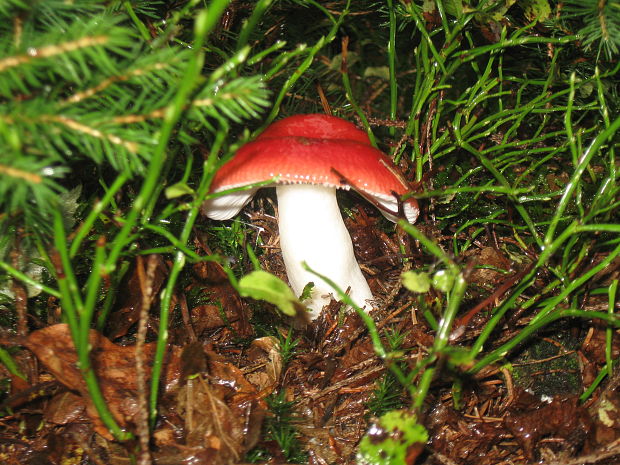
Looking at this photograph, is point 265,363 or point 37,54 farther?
point 265,363

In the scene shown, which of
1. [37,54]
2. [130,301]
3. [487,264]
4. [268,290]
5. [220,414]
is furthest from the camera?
[487,264]

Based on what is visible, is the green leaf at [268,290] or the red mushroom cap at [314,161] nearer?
the green leaf at [268,290]

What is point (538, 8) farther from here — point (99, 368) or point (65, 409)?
point (65, 409)

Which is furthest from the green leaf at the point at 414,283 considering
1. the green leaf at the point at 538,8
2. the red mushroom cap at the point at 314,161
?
the green leaf at the point at 538,8

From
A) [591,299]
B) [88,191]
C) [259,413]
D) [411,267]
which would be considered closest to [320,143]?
[411,267]

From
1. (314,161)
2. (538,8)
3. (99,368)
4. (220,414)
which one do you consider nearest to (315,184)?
(314,161)

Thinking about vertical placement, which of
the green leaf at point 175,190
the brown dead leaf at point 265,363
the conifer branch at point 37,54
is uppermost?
the conifer branch at point 37,54

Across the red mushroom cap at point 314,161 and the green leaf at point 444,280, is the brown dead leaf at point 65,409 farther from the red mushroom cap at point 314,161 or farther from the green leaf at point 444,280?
the green leaf at point 444,280

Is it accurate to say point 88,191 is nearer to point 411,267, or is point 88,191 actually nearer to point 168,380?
point 168,380

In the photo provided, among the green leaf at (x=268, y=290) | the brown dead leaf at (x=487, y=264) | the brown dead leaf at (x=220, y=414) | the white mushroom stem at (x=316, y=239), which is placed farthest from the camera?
the brown dead leaf at (x=487, y=264)
